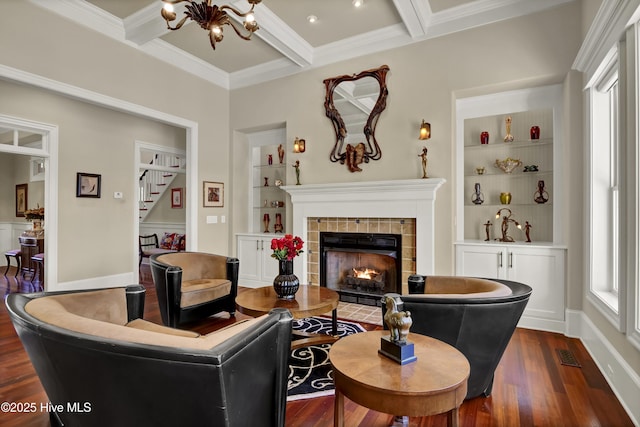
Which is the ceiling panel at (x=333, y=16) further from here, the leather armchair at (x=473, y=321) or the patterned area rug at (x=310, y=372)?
Result: the patterned area rug at (x=310, y=372)

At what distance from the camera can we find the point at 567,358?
2.82 m

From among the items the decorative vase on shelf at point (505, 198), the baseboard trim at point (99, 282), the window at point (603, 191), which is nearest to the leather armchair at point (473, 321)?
the window at point (603, 191)

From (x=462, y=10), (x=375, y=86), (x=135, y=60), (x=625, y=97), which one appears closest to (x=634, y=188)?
(x=625, y=97)

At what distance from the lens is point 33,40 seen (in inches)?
136

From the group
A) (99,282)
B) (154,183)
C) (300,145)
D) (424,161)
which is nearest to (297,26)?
(300,145)

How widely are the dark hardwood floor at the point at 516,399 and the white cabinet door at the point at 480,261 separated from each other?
2.85 ft

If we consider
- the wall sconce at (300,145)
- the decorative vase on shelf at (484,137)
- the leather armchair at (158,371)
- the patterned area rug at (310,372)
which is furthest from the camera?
the wall sconce at (300,145)

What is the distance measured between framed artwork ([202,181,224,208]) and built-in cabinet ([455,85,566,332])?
3.63 meters

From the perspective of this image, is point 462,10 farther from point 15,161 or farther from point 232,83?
point 15,161

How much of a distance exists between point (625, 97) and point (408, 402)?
2357 mm

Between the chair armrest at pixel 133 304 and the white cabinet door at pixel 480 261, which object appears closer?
the chair armrest at pixel 133 304

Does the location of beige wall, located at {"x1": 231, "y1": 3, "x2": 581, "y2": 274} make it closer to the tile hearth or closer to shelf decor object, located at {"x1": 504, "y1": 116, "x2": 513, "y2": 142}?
shelf decor object, located at {"x1": 504, "y1": 116, "x2": 513, "y2": 142}

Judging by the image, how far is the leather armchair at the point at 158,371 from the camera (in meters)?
1.01

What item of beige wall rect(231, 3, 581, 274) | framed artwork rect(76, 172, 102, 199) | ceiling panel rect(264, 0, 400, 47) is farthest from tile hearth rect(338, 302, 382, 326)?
framed artwork rect(76, 172, 102, 199)
